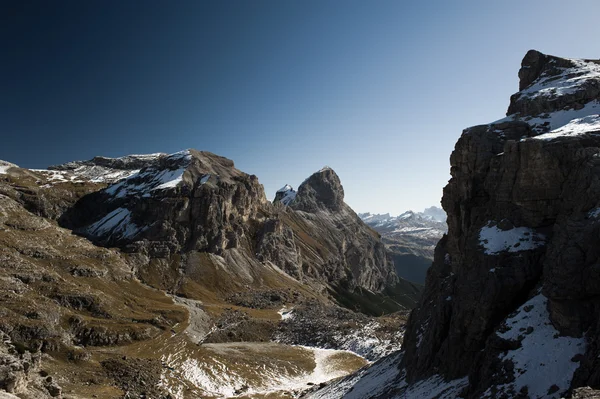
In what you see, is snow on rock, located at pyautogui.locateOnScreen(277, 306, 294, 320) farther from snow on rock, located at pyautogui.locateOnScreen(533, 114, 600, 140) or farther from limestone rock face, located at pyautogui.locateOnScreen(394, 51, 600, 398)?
snow on rock, located at pyautogui.locateOnScreen(533, 114, 600, 140)

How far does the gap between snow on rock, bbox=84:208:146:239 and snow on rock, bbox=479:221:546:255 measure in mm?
161749

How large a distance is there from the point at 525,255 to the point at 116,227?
176452 mm

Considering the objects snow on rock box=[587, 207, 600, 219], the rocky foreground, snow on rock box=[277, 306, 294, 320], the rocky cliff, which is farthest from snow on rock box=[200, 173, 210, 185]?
snow on rock box=[587, 207, 600, 219]

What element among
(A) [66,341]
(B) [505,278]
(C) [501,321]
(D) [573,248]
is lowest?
(A) [66,341]

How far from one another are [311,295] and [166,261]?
7062cm

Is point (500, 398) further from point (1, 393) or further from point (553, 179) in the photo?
point (1, 393)

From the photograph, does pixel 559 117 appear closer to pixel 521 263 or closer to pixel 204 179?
pixel 521 263

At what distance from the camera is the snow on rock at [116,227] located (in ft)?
547

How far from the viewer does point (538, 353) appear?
1012 inches

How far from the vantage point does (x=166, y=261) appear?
516 feet

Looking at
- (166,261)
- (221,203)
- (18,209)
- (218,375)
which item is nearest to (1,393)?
(218,375)

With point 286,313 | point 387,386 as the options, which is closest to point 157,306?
point 286,313

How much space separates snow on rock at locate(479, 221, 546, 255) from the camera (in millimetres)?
33844

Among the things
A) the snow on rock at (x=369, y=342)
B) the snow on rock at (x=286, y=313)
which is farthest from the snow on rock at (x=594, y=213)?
the snow on rock at (x=286, y=313)
